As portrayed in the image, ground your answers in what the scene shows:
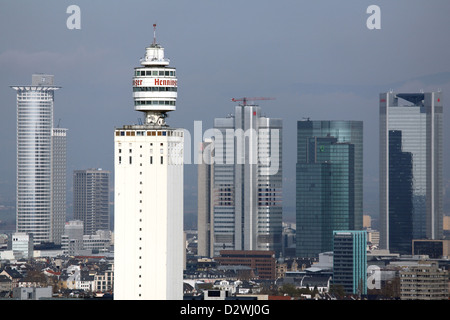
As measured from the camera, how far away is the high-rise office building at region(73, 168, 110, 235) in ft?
470

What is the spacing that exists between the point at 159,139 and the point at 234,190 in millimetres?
88666

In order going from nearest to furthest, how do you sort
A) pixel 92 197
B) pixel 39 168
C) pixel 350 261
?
pixel 350 261, pixel 92 197, pixel 39 168

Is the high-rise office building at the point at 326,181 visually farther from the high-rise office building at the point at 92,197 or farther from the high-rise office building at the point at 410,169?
the high-rise office building at the point at 92,197

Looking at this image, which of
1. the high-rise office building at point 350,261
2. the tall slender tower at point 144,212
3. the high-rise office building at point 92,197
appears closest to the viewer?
the tall slender tower at point 144,212

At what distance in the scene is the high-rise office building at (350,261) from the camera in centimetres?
10862

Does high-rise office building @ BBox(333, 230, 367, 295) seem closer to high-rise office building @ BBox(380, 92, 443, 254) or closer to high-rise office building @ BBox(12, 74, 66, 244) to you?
high-rise office building @ BBox(380, 92, 443, 254)

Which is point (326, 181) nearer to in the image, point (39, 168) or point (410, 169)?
point (410, 169)

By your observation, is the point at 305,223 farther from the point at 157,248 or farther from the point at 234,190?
the point at 157,248

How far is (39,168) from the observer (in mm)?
163875

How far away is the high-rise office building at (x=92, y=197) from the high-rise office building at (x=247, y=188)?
9.95 metres

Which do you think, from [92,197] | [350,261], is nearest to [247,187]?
[92,197]

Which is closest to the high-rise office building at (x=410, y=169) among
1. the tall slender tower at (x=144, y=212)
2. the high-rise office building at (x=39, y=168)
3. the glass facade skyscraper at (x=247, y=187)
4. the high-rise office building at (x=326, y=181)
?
the high-rise office building at (x=326, y=181)

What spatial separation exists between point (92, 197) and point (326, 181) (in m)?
23.1

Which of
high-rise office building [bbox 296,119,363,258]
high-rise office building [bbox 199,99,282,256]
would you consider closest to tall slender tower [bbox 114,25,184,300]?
high-rise office building [bbox 199,99,282,256]
